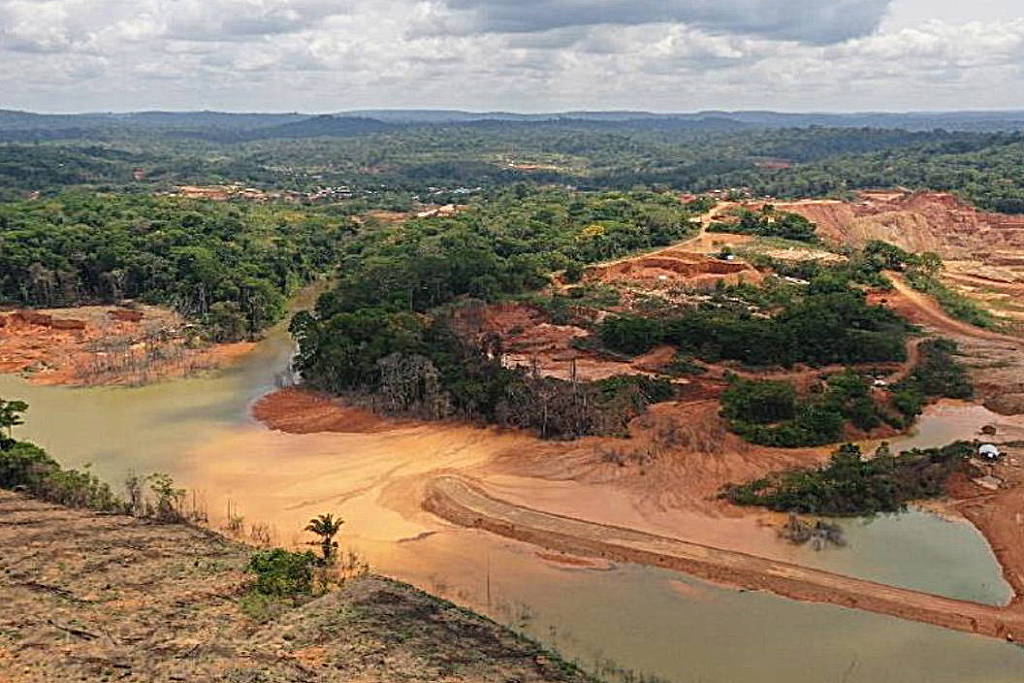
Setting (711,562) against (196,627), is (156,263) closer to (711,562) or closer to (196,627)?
(196,627)

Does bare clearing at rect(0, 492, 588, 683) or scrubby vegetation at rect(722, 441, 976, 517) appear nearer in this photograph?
bare clearing at rect(0, 492, 588, 683)

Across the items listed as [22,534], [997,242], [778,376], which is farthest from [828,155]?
[22,534]

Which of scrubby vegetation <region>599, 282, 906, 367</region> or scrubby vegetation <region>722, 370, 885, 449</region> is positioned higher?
scrubby vegetation <region>599, 282, 906, 367</region>

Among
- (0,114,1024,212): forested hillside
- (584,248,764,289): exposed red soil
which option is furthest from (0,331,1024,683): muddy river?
(0,114,1024,212): forested hillside

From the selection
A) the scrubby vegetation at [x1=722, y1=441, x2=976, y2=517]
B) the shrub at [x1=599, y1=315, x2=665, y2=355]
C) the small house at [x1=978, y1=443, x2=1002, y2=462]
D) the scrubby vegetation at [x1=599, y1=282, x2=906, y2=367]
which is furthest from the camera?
the shrub at [x1=599, y1=315, x2=665, y2=355]

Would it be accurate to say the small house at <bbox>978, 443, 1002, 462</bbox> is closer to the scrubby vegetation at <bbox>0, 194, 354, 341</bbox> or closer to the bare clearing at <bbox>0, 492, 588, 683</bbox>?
the bare clearing at <bbox>0, 492, 588, 683</bbox>

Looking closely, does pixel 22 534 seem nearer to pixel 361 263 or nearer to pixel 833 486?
pixel 833 486

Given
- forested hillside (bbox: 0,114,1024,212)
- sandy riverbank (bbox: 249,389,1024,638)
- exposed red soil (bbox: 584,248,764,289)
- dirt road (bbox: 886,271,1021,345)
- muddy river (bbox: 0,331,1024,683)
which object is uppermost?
forested hillside (bbox: 0,114,1024,212)

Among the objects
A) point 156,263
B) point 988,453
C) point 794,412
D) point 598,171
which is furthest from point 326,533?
point 598,171
